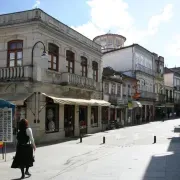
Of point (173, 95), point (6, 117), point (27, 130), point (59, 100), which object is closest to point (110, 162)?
point (27, 130)

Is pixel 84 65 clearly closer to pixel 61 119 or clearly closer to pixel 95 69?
pixel 95 69

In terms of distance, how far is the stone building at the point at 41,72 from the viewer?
56.8ft

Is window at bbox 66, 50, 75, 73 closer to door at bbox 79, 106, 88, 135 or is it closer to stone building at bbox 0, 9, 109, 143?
stone building at bbox 0, 9, 109, 143

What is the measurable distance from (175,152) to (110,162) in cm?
391

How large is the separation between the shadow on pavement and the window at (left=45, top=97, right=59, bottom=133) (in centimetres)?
853

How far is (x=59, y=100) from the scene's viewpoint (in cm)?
1786

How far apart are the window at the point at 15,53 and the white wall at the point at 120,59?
2326 cm

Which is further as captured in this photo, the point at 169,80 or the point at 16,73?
the point at 169,80

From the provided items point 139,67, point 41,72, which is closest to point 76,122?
point 41,72

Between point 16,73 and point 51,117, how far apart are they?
3887 millimetres

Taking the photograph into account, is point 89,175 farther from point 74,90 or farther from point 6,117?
point 74,90

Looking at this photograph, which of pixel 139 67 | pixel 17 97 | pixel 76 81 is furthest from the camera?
pixel 139 67

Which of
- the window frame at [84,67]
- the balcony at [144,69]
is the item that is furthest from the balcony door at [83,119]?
the balcony at [144,69]

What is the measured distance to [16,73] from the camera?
1717cm
